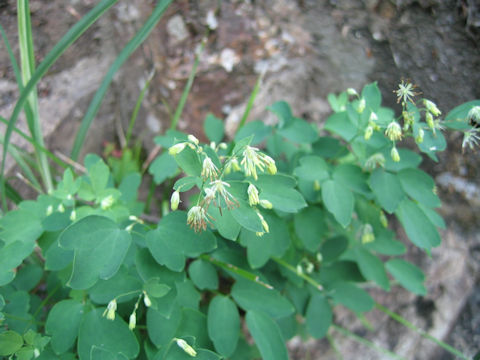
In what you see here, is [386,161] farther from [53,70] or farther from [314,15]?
[53,70]

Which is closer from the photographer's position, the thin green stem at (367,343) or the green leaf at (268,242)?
the green leaf at (268,242)

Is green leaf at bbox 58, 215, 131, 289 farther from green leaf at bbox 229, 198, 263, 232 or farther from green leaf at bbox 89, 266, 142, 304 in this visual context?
green leaf at bbox 229, 198, 263, 232

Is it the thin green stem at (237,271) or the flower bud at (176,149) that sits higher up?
the flower bud at (176,149)

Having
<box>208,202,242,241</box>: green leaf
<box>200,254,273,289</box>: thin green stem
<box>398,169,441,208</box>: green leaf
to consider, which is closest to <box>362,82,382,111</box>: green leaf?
<box>398,169,441,208</box>: green leaf

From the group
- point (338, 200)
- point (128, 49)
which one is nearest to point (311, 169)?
point (338, 200)

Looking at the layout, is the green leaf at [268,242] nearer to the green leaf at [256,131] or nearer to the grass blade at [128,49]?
the green leaf at [256,131]

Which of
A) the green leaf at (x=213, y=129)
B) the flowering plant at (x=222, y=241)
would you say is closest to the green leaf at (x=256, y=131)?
the flowering plant at (x=222, y=241)

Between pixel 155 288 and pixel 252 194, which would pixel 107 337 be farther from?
pixel 252 194
